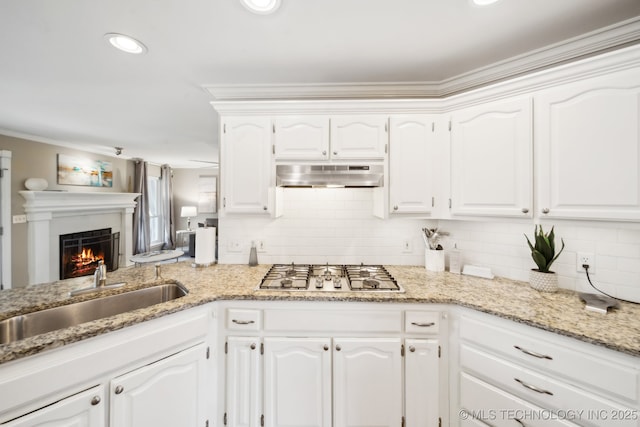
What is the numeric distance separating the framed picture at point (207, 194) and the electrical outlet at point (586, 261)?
757 centimetres

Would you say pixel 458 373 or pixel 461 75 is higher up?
pixel 461 75

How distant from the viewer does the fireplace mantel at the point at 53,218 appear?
369cm

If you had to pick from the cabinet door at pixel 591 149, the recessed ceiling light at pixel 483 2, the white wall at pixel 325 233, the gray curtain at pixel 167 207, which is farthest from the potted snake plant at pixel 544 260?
the gray curtain at pixel 167 207

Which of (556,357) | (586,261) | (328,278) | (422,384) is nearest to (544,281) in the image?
(586,261)

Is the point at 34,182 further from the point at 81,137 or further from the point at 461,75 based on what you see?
the point at 461,75

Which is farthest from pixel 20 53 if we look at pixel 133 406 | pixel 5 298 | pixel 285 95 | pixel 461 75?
pixel 461 75

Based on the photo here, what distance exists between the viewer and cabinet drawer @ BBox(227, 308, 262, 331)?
5.00 ft

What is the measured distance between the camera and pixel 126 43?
1.54 meters

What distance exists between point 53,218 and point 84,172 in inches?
42.6

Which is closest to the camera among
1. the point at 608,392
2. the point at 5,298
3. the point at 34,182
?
the point at 608,392

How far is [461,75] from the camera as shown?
1876 millimetres

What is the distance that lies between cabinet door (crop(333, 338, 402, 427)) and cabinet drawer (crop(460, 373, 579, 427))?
37 centimetres

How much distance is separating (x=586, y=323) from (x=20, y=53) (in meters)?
3.67

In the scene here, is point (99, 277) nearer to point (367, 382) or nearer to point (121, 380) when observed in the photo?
point (121, 380)
